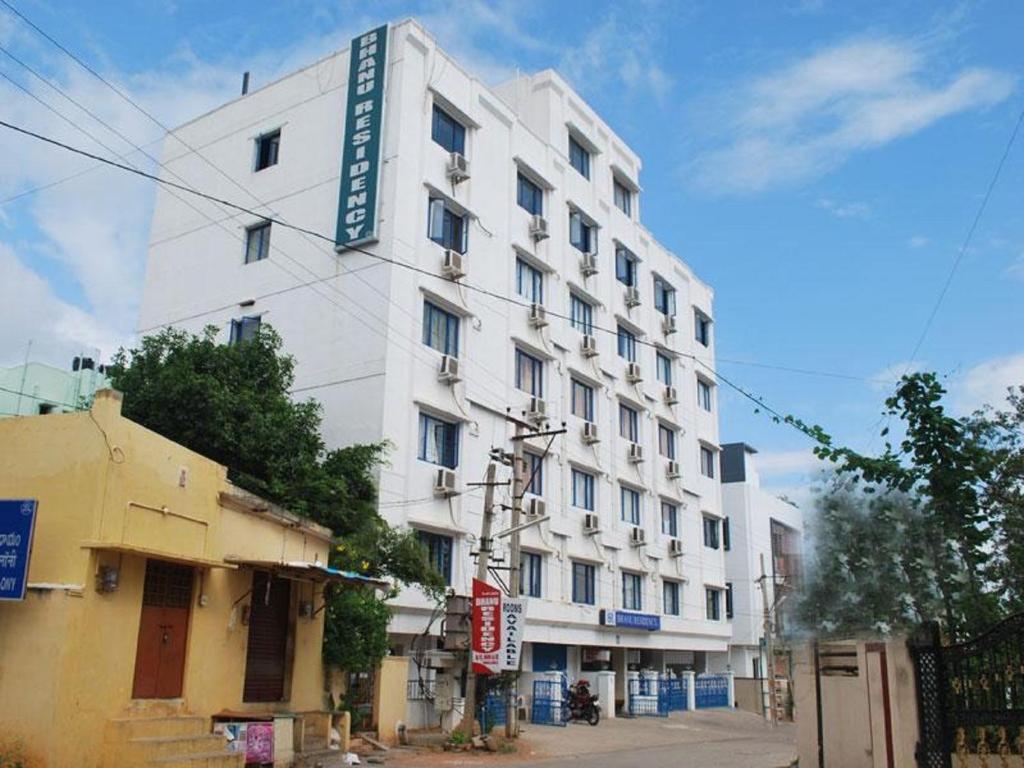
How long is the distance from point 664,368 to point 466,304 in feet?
53.9

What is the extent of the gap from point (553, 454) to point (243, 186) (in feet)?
43.8

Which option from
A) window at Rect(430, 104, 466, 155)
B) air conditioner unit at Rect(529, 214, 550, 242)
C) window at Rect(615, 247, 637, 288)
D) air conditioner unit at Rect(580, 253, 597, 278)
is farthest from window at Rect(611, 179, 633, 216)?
window at Rect(430, 104, 466, 155)

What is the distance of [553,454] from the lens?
32906mm

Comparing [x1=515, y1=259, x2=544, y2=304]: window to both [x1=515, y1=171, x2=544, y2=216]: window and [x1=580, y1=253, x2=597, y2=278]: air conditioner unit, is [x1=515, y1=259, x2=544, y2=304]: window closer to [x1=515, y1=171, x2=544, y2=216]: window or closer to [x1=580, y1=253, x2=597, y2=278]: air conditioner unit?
[x1=515, y1=171, x2=544, y2=216]: window

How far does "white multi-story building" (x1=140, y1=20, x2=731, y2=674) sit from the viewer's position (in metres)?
26.6

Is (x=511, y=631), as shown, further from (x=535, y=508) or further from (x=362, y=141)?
(x=362, y=141)

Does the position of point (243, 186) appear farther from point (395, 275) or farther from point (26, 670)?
point (26, 670)

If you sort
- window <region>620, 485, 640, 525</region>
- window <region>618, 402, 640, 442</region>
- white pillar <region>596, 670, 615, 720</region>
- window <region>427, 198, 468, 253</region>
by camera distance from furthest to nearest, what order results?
window <region>618, 402, 640, 442</region> < window <region>620, 485, 640, 525</region> < white pillar <region>596, 670, 615, 720</region> < window <region>427, 198, 468, 253</region>

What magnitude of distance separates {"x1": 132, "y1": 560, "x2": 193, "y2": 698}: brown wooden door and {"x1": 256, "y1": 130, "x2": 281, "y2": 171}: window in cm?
1871

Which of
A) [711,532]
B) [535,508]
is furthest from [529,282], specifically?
[711,532]

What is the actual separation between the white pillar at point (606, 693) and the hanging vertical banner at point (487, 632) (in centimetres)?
1276

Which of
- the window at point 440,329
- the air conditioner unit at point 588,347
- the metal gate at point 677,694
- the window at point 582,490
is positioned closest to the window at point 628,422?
the window at point 582,490

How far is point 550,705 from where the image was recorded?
27.7m

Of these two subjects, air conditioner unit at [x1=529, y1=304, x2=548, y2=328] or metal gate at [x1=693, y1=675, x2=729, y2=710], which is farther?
metal gate at [x1=693, y1=675, x2=729, y2=710]
